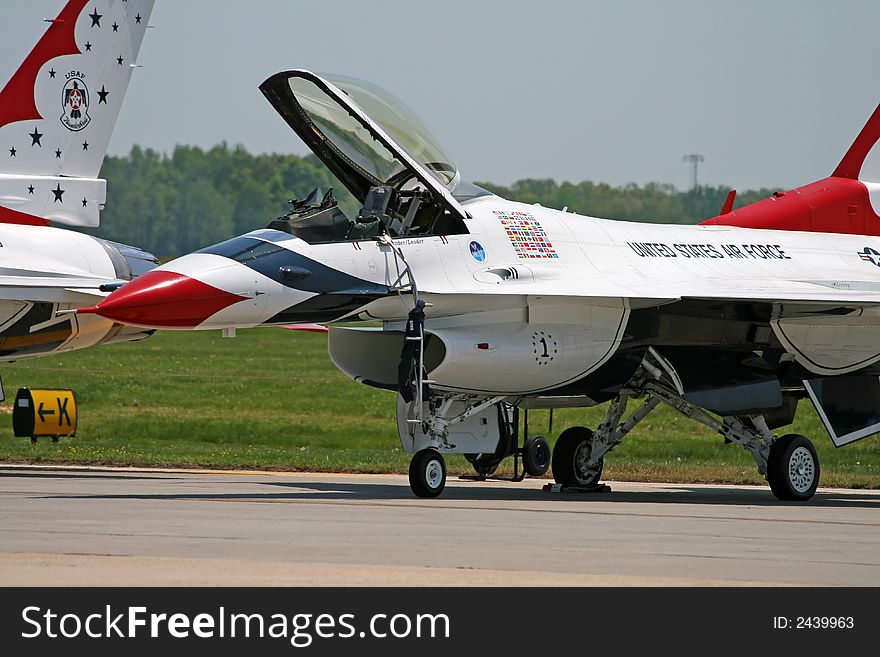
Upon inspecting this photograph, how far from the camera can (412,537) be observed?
10883 millimetres

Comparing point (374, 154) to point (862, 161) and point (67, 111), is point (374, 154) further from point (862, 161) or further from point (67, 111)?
point (67, 111)

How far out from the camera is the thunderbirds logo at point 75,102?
70.4 ft

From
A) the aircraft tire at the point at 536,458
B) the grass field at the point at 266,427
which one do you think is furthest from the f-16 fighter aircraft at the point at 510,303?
the grass field at the point at 266,427

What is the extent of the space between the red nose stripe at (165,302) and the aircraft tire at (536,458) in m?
7.74

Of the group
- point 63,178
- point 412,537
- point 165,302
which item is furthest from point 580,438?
point 63,178

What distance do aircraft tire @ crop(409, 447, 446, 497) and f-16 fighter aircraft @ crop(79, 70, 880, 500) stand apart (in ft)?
0.07

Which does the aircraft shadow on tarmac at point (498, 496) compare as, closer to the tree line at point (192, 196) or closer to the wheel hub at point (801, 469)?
the wheel hub at point (801, 469)

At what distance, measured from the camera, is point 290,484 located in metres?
17.6

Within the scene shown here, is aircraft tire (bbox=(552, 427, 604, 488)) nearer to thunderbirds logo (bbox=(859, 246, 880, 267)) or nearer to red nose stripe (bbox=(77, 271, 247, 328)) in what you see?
thunderbirds logo (bbox=(859, 246, 880, 267))

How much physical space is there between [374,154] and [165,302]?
10.4 feet
